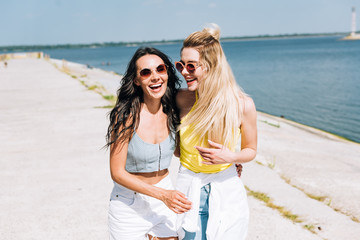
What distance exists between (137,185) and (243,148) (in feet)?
2.70

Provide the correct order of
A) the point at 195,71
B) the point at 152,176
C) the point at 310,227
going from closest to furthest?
1. the point at 195,71
2. the point at 152,176
3. the point at 310,227

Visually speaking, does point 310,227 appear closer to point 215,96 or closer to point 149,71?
A: point 215,96

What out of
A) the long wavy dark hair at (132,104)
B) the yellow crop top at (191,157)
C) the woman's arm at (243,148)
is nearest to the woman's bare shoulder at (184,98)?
the long wavy dark hair at (132,104)

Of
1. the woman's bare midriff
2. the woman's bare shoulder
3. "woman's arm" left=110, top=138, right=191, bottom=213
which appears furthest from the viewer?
the woman's bare shoulder

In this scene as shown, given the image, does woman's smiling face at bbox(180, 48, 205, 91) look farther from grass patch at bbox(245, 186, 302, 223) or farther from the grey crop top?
grass patch at bbox(245, 186, 302, 223)

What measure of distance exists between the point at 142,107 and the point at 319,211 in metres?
3.18

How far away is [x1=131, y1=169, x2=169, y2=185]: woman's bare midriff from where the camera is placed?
8.56ft

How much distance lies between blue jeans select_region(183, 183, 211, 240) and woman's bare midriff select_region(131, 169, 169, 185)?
0.41 meters

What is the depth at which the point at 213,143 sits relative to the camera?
2.35 m

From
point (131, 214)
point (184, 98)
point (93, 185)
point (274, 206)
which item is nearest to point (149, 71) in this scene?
point (184, 98)

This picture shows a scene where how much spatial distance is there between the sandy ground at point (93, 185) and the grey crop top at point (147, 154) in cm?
180

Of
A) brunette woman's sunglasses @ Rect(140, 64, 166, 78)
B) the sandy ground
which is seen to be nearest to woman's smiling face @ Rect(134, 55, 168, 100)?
brunette woman's sunglasses @ Rect(140, 64, 166, 78)

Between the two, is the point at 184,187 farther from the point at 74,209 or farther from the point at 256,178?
the point at 256,178

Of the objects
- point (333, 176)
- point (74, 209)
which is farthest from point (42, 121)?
point (333, 176)
